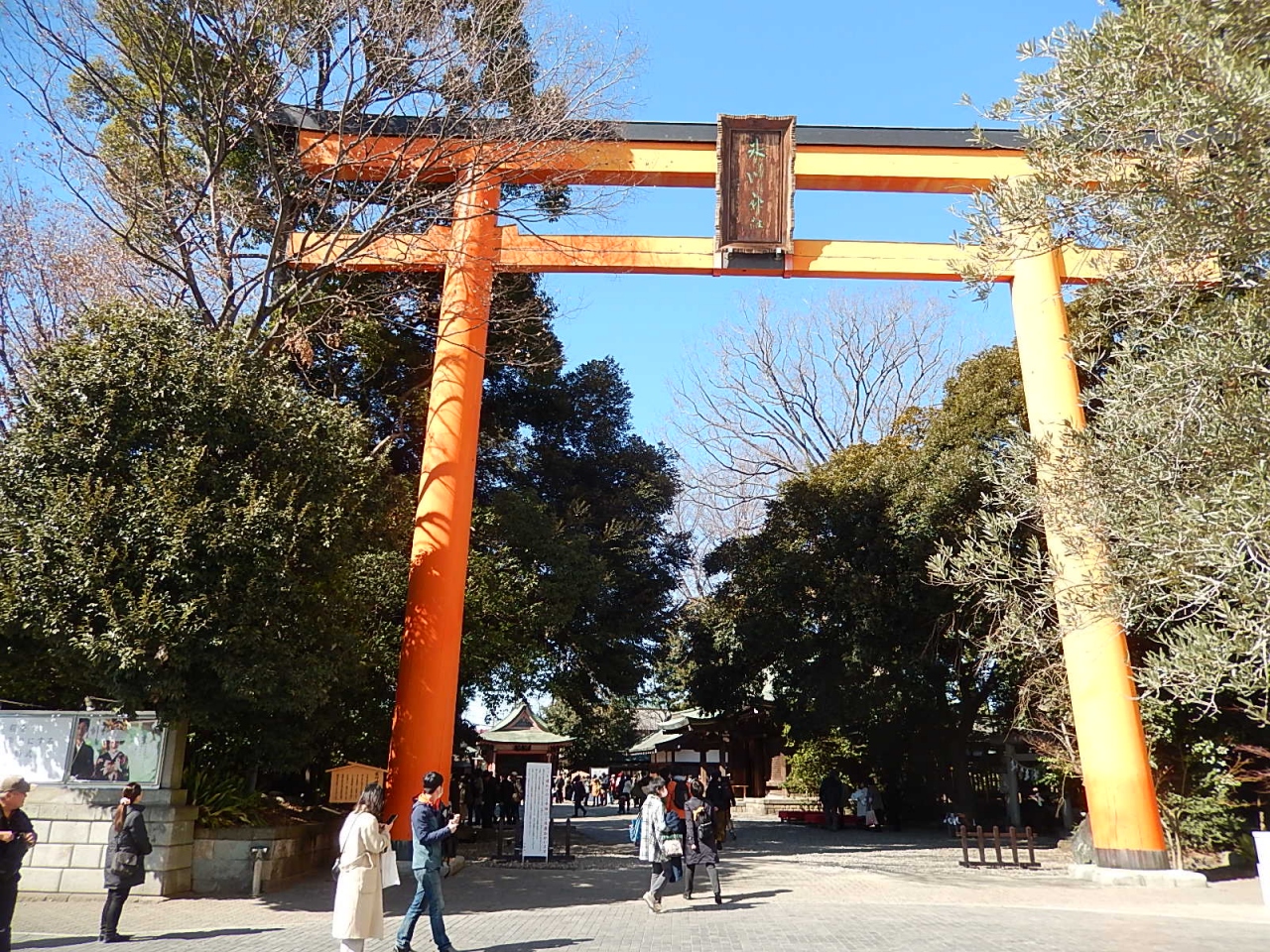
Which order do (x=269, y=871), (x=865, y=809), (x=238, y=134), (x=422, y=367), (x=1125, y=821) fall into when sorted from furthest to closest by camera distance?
(x=865, y=809), (x=422, y=367), (x=238, y=134), (x=1125, y=821), (x=269, y=871)

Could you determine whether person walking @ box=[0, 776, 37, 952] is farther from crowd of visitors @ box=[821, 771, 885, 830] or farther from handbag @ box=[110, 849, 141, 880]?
crowd of visitors @ box=[821, 771, 885, 830]

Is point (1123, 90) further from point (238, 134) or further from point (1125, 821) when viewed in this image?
point (238, 134)

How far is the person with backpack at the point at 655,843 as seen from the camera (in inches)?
384

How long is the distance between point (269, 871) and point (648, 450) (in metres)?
12.0

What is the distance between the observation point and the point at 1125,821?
37.2 ft

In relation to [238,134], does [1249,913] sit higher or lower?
lower

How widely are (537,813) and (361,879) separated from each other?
738 cm

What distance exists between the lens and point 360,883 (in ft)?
21.6

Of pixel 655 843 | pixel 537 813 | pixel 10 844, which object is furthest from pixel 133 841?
pixel 537 813

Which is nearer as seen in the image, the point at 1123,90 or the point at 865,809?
the point at 1123,90

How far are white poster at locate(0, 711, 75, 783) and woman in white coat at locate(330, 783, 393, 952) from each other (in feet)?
16.5

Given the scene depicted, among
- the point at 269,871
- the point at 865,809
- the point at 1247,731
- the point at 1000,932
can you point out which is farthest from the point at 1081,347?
the point at 865,809

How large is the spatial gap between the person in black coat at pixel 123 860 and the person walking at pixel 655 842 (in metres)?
4.97

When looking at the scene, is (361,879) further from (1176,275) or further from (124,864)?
(1176,275)
